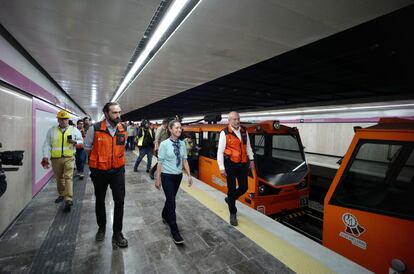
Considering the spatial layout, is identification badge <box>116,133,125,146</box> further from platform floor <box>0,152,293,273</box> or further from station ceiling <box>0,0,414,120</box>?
station ceiling <box>0,0,414,120</box>

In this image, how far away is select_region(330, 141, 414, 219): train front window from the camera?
91.4 inches

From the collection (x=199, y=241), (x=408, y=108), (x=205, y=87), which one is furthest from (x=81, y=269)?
(x=408, y=108)

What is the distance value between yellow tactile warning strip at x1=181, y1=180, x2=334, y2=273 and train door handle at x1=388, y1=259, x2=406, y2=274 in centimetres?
58

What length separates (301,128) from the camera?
1320cm

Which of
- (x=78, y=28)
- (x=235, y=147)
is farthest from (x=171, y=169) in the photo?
(x=78, y=28)

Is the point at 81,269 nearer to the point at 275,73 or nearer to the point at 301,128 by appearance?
the point at 275,73

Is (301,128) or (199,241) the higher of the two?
(301,128)

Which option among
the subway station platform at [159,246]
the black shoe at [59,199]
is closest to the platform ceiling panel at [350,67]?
the subway station platform at [159,246]

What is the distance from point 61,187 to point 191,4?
3.81 m

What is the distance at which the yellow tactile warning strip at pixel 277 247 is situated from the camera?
86.3 inches

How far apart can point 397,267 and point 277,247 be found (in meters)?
1.12

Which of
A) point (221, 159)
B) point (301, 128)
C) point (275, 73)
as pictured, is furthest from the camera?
point (301, 128)

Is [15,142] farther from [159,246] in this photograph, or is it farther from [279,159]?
[279,159]

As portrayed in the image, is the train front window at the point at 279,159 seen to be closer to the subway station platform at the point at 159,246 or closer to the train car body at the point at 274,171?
the train car body at the point at 274,171
